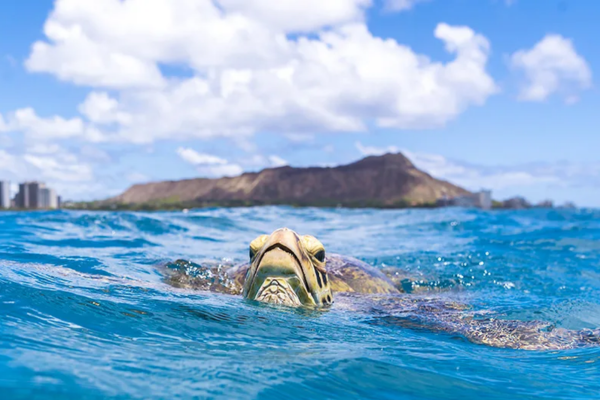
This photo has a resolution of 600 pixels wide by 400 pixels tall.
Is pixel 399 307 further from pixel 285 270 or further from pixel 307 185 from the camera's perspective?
pixel 307 185

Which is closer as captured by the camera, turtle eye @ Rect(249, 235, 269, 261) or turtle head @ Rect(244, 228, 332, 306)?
turtle head @ Rect(244, 228, 332, 306)

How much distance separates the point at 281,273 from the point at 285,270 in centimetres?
7

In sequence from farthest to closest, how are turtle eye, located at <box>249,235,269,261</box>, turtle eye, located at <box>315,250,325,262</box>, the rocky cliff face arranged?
the rocky cliff face, turtle eye, located at <box>315,250,325,262</box>, turtle eye, located at <box>249,235,269,261</box>

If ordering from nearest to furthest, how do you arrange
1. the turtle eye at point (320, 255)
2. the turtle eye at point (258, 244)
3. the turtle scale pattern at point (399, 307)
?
1. the turtle scale pattern at point (399, 307)
2. the turtle eye at point (258, 244)
3. the turtle eye at point (320, 255)

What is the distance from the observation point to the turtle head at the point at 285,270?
4973 millimetres

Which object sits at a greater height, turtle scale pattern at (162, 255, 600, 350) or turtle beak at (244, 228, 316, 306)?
turtle beak at (244, 228, 316, 306)

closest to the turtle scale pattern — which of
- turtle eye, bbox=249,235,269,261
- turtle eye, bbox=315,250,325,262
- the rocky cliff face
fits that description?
turtle eye, bbox=315,250,325,262

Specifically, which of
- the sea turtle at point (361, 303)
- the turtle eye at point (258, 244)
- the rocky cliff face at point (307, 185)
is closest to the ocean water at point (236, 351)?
the sea turtle at point (361, 303)

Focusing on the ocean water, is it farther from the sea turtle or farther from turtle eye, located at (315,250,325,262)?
turtle eye, located at (315,250,325,262)

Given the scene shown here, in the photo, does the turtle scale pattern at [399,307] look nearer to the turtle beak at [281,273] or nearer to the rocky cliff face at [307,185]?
the turtle beak at [281,273]

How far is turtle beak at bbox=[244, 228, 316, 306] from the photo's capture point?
4.96 metres

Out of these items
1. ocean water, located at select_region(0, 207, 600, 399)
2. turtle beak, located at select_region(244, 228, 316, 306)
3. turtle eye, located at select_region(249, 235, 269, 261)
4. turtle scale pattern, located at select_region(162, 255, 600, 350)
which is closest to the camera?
ocean water, located at select_region(0, 207, 600, 399)

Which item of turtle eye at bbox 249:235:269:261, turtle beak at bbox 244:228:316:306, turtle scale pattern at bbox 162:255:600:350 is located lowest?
turtle scale pattern at bbox 162:255:600:350

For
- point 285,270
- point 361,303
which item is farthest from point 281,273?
point 361,303
